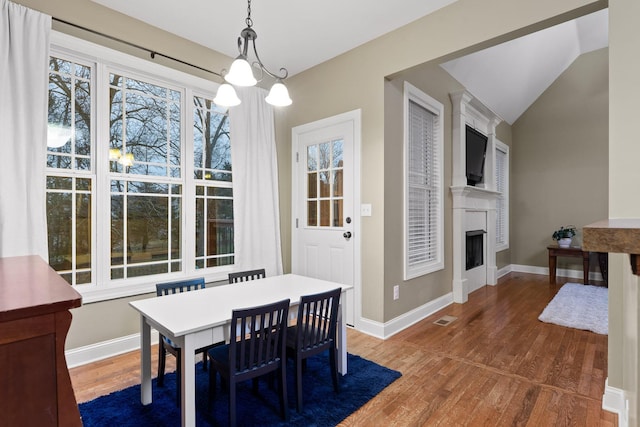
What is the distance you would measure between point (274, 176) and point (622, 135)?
2.90 metres

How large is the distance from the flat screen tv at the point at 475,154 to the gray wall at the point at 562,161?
1.86 meters

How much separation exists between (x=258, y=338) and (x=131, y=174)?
194 centimetres

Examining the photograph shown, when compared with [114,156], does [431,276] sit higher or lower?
lower

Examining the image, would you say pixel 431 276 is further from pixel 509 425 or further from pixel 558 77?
pixel 558 77

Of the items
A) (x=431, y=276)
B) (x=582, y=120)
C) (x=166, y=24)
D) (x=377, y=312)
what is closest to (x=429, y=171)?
(x=431, y=276)

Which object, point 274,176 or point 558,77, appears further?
point 558,77

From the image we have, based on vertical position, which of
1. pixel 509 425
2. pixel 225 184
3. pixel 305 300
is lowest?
pixel 509 425

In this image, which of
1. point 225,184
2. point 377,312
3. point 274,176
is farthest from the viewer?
point 274,176

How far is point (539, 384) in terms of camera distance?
2.22m

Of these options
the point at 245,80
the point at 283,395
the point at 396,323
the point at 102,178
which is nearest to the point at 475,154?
the point at 396,323

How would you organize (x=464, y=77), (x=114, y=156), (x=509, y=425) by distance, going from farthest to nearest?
(x=464, y=77) < (x=114, y=156) < (x=509, y=425)

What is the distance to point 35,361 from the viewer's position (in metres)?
0.71

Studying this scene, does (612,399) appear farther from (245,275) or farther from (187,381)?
(245,275)

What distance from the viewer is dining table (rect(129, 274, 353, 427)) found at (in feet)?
5.00
